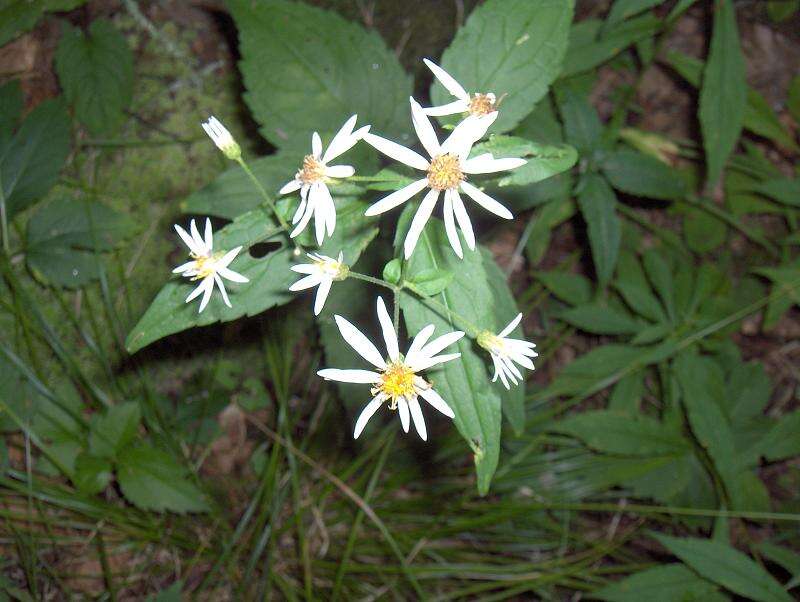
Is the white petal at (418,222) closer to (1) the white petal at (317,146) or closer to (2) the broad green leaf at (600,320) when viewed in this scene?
(1) the white petal at (317,146)

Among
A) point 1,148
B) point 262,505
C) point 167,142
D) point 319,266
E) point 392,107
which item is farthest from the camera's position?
point 262,505

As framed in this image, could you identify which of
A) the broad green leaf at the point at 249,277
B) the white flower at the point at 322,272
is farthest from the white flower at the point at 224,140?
the white flower at the point at 322,272

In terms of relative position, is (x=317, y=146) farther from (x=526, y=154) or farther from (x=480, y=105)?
(x=526, y=154)

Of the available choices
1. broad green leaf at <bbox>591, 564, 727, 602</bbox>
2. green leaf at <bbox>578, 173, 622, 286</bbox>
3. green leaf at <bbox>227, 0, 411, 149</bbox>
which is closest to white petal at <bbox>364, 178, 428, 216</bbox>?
green leaf at <bbox>227, 0, 411, 149</bbox>

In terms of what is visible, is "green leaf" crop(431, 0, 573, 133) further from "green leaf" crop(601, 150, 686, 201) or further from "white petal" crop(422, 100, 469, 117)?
"green leaf" crop(601, 150, 686, 201)

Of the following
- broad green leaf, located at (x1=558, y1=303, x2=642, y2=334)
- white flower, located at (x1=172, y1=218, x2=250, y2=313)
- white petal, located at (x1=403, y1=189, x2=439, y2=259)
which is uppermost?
broad green leaf, located at (x1=558, y1=303, x2=642, y2=334)

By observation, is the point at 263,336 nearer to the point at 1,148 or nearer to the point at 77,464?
the point at 77,464

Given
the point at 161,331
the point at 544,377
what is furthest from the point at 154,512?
Result: the point at 544,377
